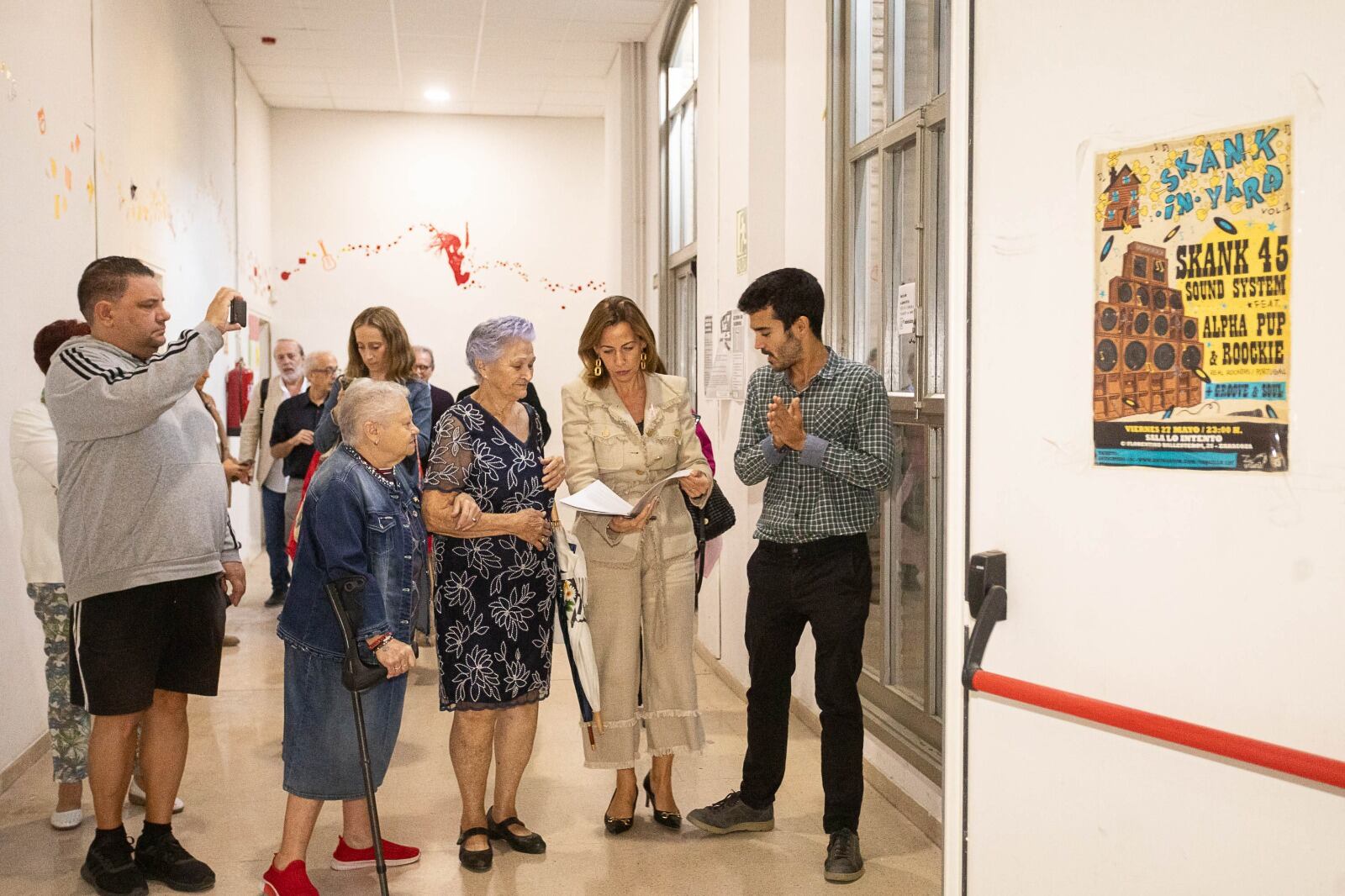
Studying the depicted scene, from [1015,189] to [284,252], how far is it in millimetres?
9881

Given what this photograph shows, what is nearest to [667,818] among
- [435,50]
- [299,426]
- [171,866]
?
[171,866]

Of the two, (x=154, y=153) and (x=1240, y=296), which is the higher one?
(x=154, y=153)

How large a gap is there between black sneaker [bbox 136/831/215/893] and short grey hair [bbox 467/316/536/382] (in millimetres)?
1507

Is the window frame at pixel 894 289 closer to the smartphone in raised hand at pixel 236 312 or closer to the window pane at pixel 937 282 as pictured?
the window pane at pixel 937 282

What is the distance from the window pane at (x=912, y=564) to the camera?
361cm

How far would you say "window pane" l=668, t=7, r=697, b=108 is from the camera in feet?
22.7

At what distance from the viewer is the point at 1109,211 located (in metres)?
1.57

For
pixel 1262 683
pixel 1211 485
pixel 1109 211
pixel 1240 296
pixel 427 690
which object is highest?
pixel 1109 211

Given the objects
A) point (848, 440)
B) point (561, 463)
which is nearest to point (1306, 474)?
point (848, 440)

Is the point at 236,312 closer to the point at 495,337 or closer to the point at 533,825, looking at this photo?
the point at 495,337

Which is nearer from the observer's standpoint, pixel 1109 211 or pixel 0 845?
pixel 1109 211

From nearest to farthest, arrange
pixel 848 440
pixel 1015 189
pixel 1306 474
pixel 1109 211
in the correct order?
pixel 1306 474 < pixel 1109 211 < pixel 1015 189 < pixel 848 440

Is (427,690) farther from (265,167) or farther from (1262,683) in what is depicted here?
(265,167)

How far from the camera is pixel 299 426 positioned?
6348 millimetres
